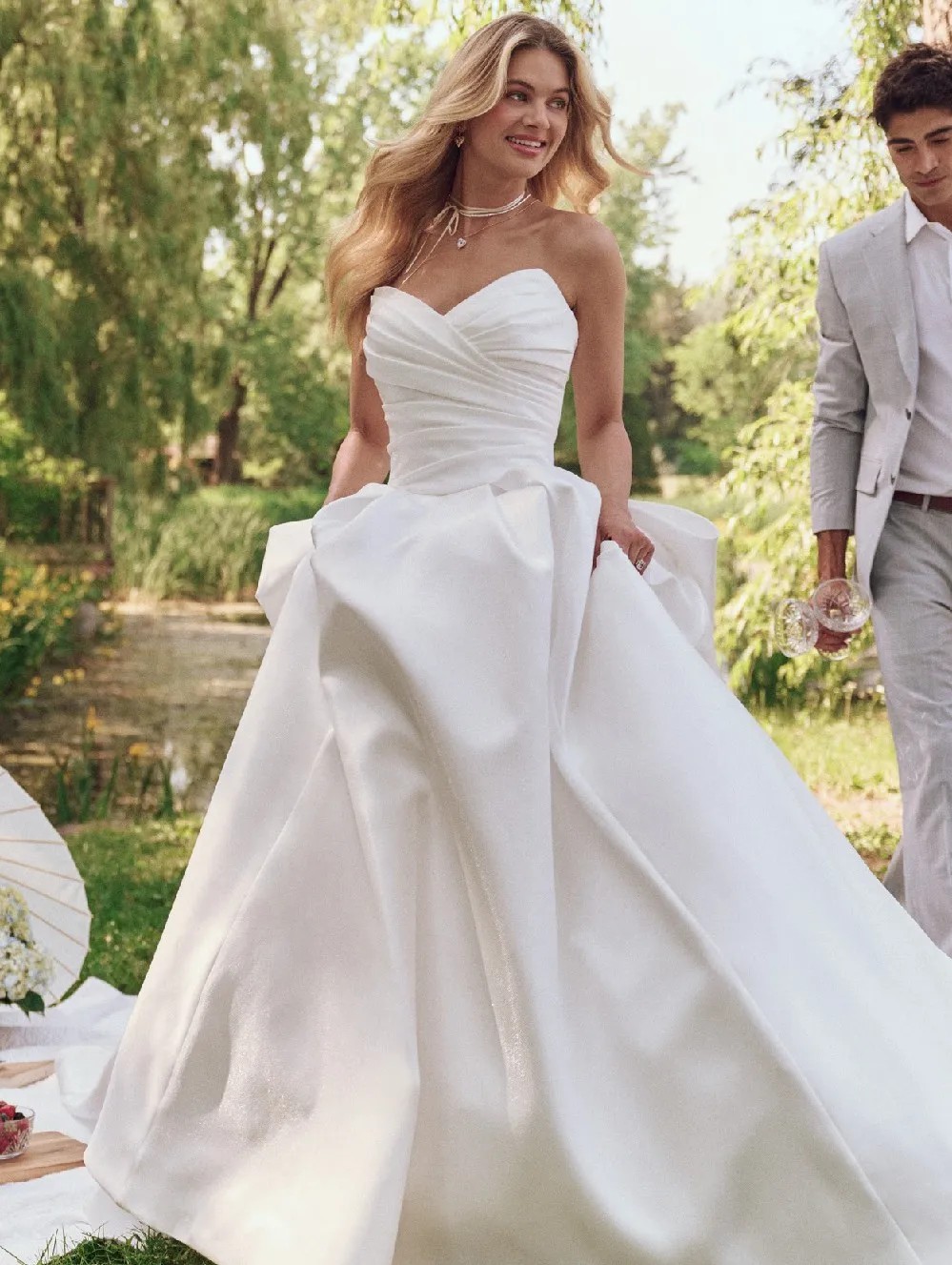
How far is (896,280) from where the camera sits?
12.1 feet

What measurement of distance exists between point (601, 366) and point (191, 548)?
11517 millimetres

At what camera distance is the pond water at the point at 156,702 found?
1059 cm

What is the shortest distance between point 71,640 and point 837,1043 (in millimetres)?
9769

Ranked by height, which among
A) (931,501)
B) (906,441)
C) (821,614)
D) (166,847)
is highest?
(906,441)

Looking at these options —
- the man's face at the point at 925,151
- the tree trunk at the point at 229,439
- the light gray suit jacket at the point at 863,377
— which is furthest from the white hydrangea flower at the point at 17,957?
the tree trunk at the point at 229,439

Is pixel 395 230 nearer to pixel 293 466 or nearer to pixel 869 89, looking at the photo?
pixel 869 89

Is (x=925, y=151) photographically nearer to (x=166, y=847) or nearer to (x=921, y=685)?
(x=921, y=685)

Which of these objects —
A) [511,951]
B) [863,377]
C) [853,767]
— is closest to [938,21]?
[863,377]

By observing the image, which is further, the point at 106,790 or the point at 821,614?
the point at 106,790

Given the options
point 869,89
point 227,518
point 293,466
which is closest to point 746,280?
point 869,89

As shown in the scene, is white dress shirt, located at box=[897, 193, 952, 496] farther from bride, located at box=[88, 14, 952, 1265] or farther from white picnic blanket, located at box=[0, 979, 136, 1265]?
white picnic blanket, located at box=[0, 979, 136, 1265]

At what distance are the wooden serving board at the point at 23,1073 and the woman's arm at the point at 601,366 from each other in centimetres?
195

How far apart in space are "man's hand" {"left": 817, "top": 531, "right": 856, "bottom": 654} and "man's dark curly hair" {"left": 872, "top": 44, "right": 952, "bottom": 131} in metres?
0.97

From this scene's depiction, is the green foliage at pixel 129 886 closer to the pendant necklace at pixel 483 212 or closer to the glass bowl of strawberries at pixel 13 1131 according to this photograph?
the glass bowl of strawberries at pixel 13 1131
